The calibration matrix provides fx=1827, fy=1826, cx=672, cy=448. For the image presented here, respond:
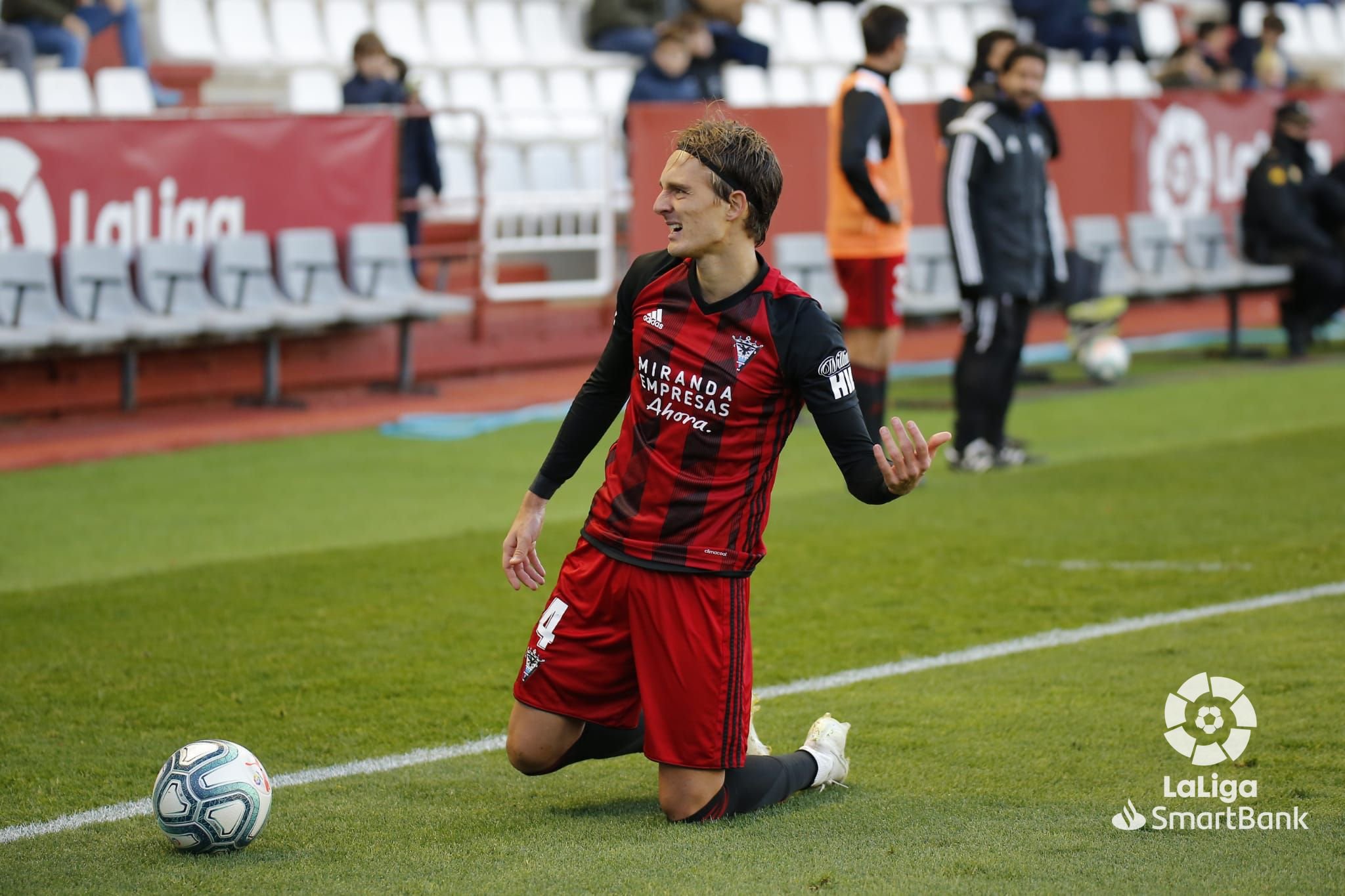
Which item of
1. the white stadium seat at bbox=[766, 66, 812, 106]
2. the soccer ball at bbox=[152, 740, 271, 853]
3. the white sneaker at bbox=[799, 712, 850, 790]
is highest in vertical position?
the white stadium seat at bbox=[766, 66, 812, 106]

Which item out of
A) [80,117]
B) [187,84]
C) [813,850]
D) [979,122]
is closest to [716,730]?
[813,850]

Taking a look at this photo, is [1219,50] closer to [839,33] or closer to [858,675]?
[839,33]

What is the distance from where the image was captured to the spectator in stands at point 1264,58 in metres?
21.0

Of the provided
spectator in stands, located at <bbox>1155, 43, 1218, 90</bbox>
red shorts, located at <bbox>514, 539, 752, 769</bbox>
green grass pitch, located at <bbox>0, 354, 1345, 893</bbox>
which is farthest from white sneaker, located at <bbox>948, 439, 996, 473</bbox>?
spectator in stands, located at <bbox>1155, 43, 1218, 90</bbox>

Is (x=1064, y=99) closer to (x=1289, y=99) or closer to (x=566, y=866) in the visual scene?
(x=1289, y=99)

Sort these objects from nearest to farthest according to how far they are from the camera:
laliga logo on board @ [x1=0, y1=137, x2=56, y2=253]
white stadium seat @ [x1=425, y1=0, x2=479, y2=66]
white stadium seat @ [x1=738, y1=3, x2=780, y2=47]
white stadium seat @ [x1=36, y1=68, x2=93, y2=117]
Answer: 1. laliga logo on board @ [x1=0, y1=137, x2=56, y2=253]
2. white stadium seat @ [x1=36, y1=68, x2=93, y2=117]
3. white stadium seat @ [x1=425, y1=0, x2=479, y2=66]
4. white stadium seat @ [x1=738, y1=3, x2=780, y2=47]

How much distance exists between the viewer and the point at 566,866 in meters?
4.00

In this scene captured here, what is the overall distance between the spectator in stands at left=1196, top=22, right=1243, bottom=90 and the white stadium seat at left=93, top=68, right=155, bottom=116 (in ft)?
37.6

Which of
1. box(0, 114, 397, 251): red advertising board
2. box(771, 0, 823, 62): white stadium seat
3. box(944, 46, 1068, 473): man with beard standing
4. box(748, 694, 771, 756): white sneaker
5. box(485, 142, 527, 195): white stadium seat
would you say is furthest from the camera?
box(771, 0, 823, 62): white stadium seat

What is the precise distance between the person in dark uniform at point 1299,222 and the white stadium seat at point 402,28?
7755mm

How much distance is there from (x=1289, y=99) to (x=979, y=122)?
9.74 m

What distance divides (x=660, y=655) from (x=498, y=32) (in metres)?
15.0

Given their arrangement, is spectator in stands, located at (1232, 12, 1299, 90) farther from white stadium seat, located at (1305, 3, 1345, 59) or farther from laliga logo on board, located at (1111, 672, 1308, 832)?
laliga logo on board, located at (1111, 672, 1308, 832)

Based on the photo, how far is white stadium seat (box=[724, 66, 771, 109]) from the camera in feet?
57.6
